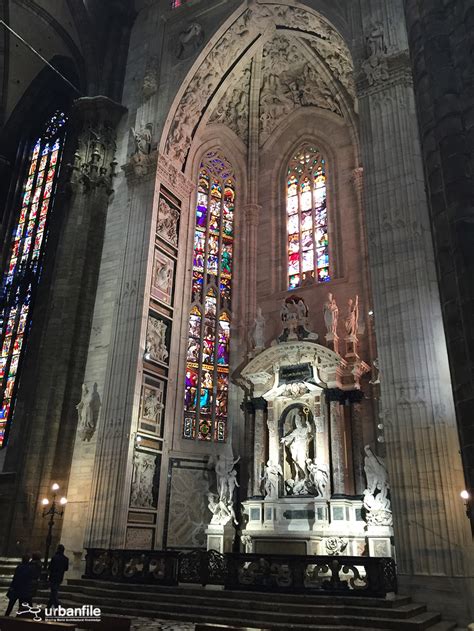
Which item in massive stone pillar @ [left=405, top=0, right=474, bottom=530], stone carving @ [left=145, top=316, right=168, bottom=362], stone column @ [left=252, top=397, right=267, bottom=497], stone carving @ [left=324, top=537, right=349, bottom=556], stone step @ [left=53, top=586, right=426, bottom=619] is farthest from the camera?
stone carving @ [left=145, top=316, right=168, bottom=362]

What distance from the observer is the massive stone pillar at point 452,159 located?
5770 millimetres

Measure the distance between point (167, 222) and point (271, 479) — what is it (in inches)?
339

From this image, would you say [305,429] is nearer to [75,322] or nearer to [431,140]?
[75,322]

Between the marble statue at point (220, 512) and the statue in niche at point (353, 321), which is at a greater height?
the statue in niche at point (353, 321)

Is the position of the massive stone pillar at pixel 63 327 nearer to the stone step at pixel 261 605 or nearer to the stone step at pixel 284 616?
the stone step at pixel 261 605

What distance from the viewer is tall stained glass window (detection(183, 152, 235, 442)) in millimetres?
17703

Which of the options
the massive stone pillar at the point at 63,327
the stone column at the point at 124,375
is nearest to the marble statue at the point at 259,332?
the stone column at the point at 124,375

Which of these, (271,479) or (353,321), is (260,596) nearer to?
(271,479)

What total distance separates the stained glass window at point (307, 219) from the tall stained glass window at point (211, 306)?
88.0 inches

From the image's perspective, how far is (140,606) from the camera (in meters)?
9.98

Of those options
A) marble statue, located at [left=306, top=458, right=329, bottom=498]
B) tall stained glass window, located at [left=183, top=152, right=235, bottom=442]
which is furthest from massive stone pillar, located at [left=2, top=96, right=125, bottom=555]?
marble statue, located at [left=306, top=458, right=329, bottom=498]

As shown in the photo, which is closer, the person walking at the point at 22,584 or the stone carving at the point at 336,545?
the person walking at the point at 22,584

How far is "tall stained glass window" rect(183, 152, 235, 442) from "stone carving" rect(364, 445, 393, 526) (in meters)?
5.16

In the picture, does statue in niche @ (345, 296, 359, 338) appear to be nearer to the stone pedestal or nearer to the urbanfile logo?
the stone pedestal
